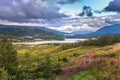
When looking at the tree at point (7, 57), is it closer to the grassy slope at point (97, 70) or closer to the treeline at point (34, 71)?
the treeline at point (34, 71)

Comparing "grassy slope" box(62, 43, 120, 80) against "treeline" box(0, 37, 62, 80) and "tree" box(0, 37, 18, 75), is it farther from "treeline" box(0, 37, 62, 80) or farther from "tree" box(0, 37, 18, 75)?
"tree" box(0, 37, 18, 75)

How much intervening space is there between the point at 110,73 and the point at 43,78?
36.3ft

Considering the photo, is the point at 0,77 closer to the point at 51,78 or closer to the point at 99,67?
the point at 51,78

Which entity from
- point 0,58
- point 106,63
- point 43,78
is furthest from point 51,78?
point 0,58

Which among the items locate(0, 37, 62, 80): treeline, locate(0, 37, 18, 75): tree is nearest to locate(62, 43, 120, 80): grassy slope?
locate(0, 37, 62, 80): treeline

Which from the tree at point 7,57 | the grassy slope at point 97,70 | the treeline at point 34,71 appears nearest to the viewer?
the grassy slope at point 97,70

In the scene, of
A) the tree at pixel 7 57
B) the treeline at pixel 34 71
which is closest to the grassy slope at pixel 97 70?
the treeline at pixel 34 71

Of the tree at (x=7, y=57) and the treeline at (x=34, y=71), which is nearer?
the treeline at (x=34, y=71)

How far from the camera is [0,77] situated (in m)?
37.2

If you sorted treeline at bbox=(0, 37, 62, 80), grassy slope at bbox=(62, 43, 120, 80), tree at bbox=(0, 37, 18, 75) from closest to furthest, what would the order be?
grassy slope at bbox=(62, 43, 120, 80), treeline at bbox=(0, 37, 62, 80), tree at bbox=(0, 37, 18, 75)

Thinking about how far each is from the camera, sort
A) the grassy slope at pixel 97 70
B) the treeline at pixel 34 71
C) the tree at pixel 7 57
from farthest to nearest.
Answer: the tree at pixel 7 57, the treeline at pixel 34 71, the grassy slope at pixel 97 70

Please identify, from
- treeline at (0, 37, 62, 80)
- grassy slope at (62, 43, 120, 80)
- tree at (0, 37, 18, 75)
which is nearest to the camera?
grassy slope at (62, 43, 120, 80)

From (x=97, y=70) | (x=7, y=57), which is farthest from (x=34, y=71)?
(x=97, y=70)

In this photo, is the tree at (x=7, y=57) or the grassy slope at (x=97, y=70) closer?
the grassy slope at (x=97, y=70)
